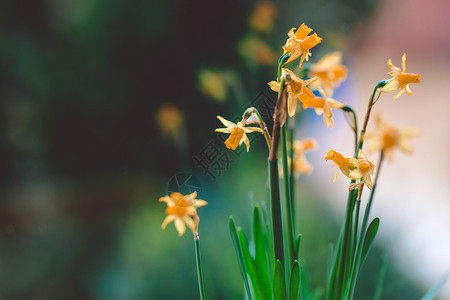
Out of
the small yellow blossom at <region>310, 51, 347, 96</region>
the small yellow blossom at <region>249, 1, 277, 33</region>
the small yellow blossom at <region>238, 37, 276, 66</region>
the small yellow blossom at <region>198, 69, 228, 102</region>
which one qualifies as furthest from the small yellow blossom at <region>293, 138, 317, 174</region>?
the small yellow blossom at <region>249, 1, 277, 33</region>

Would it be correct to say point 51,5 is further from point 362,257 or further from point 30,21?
point 362,257

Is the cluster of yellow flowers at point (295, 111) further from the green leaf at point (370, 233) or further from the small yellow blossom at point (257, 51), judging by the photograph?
the small yellow blossom at point (257, 51)

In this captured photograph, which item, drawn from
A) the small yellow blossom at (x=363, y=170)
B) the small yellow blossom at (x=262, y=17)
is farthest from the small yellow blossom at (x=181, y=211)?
the small yellow blossom at (x=262, y=17)

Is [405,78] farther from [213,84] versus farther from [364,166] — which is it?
[213,84]

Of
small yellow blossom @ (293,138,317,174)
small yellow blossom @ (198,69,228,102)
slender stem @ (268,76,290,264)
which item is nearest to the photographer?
slender stem @ (268,76,290,264)

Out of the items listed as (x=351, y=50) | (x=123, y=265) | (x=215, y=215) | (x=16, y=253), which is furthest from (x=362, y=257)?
(x=351, y=50)

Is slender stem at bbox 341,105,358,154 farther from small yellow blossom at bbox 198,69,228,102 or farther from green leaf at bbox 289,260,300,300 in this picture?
small yellow blossom at bbox 198,69,228,102
